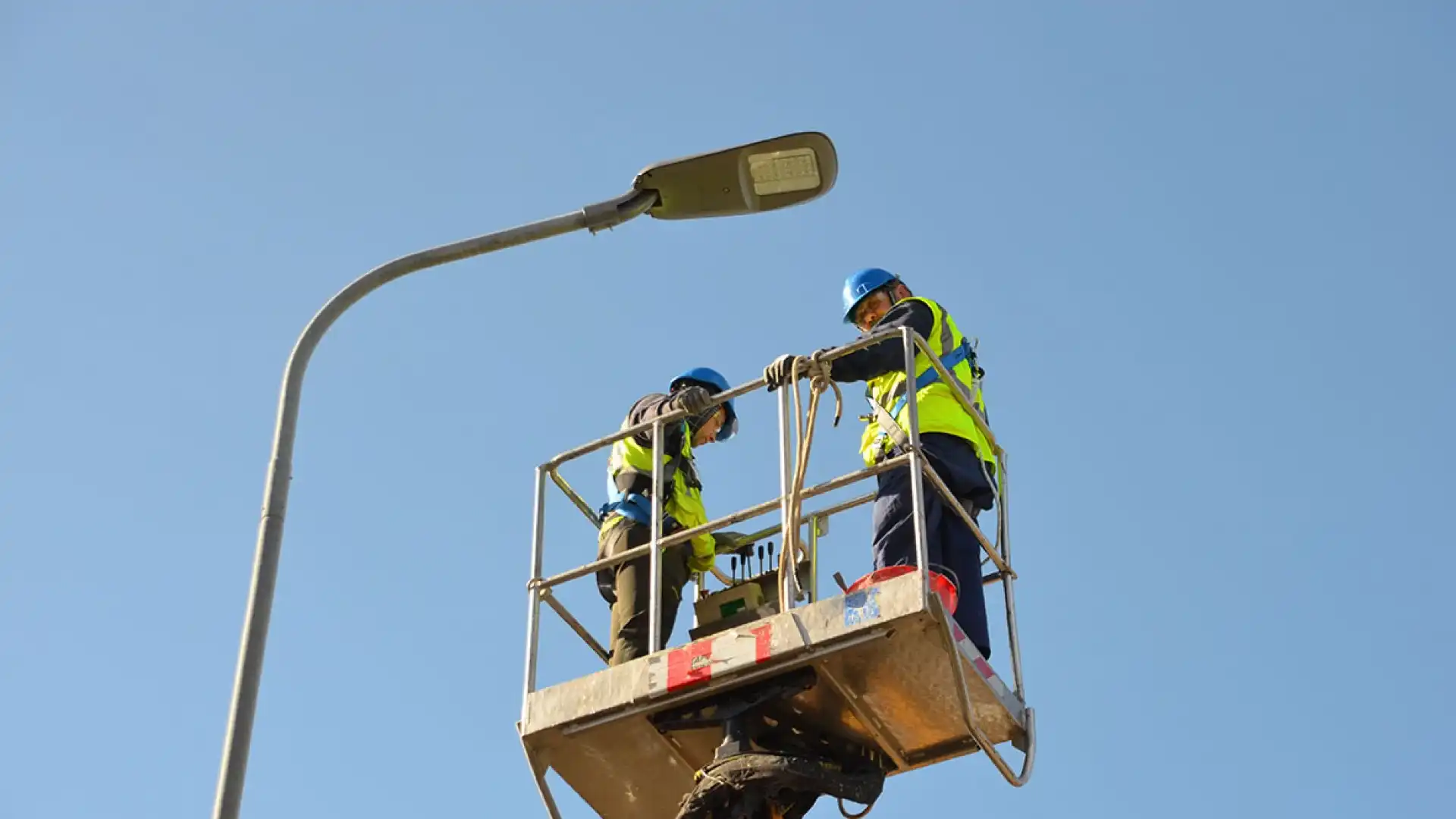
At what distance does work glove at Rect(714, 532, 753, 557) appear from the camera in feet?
39.3

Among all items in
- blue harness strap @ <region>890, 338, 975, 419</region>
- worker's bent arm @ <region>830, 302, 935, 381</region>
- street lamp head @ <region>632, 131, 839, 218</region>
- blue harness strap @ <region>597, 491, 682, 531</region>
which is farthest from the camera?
blue harness strap @ <region>597, 491, 682, 531</region>

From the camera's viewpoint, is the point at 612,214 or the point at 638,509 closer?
the point at 612,214

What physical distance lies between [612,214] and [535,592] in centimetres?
233

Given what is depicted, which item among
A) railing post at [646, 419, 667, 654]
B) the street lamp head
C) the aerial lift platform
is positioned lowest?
the aerial lift platform

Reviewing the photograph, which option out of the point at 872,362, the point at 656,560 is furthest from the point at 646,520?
the point at 872,362

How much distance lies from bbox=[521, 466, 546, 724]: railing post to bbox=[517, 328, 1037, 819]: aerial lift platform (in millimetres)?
13

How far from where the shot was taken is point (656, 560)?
10422 mm

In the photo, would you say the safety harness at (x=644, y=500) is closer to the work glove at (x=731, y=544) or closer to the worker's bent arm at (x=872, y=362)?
the work glove at (x=731, y=544)

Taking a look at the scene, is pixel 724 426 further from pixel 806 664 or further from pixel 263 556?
pixel 263 556

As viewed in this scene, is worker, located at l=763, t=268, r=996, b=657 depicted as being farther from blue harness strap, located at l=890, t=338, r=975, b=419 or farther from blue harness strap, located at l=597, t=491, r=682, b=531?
blue harness strap, located at l=597, t=491, r=682, b=531

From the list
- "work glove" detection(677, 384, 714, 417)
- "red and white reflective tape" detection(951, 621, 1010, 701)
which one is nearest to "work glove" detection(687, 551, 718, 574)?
"work glove" detection(677, 384, 714, 417)

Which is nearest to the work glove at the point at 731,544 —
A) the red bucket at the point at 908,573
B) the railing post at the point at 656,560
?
the railing post at the point at 656,560

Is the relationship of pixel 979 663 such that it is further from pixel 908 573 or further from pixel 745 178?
pixel 745 178

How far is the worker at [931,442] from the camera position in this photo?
10500mm
